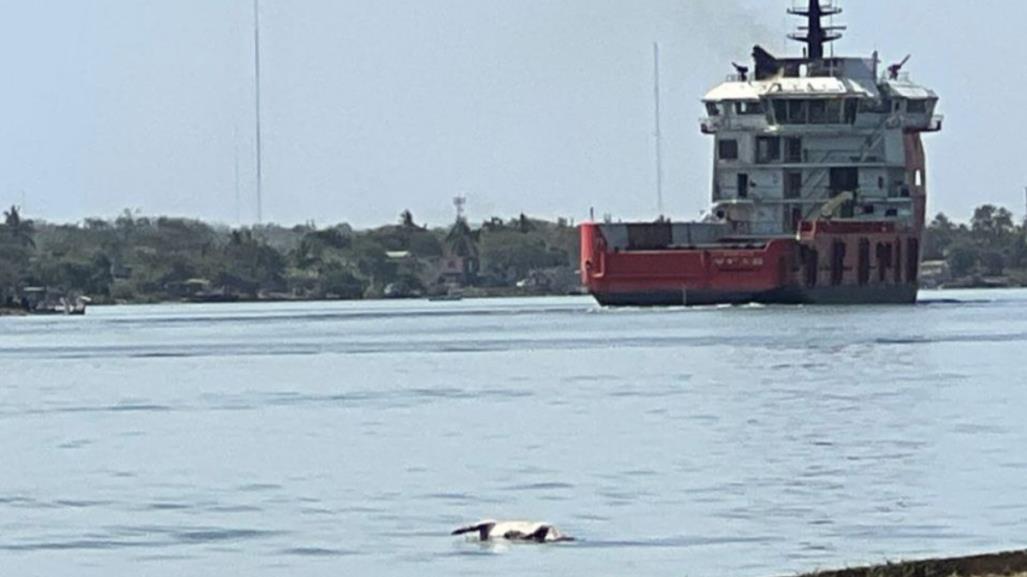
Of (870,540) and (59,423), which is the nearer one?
(870,540)

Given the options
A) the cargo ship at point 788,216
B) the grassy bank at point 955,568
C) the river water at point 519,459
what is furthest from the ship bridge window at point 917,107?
the grassy bank at point 955,568

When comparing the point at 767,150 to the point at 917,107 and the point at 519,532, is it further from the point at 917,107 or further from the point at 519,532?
the point at 519,532

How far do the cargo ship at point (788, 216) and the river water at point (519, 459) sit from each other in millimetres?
33917

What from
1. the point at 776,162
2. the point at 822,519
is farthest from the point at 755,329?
the point at 822,519

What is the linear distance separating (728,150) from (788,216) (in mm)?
3086

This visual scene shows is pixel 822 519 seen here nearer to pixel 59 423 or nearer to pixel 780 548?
pixel 780 548

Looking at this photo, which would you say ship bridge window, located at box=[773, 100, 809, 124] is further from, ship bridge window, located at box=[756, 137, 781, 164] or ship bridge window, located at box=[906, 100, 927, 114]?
ship bridge window, located at box=[906, 100, 927, 114]

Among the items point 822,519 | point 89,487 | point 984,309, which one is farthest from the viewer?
point 984,309

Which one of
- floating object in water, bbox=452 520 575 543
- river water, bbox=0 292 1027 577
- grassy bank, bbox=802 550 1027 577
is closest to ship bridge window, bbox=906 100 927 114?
river water, bbox=0 292 1027 577

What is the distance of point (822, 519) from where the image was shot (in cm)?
3045

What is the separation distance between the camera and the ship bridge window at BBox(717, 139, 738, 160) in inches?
4454

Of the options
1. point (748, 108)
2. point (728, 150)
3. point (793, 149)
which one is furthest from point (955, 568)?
point (748, 108)

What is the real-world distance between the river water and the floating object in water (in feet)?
0.82

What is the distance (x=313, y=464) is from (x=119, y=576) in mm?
11231
